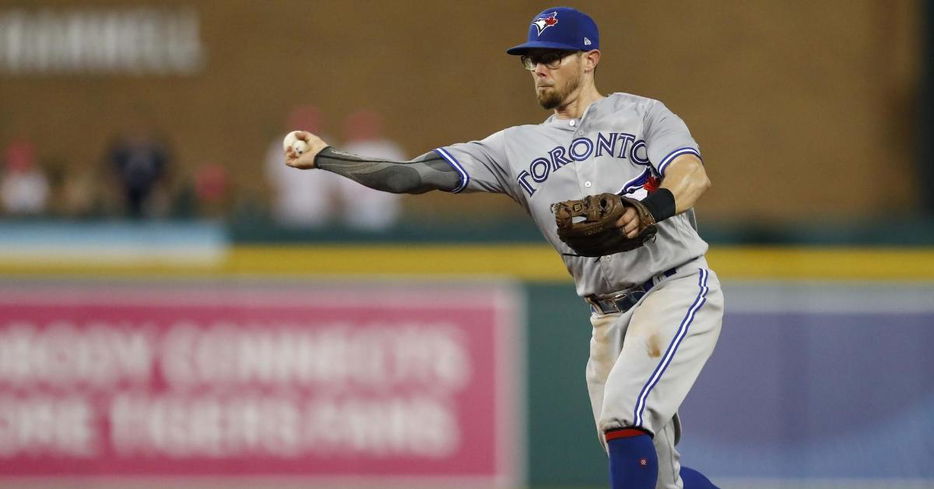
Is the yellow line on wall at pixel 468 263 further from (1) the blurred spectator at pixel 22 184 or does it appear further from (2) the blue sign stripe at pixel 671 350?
(2) the blue sign stripe at pixel 671 350

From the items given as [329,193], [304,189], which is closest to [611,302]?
[304,189]

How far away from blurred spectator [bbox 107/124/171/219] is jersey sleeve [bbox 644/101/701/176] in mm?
6140

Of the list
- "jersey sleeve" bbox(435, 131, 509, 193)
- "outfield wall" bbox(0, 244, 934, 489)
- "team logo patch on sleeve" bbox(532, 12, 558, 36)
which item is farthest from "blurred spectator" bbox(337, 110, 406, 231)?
"team logo patch on sleeve" bbox(532, 12, 558, 36)

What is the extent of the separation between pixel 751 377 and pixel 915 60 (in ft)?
23.5

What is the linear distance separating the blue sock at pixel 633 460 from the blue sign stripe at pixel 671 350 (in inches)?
2.0

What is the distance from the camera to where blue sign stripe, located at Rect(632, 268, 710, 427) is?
15.3ft

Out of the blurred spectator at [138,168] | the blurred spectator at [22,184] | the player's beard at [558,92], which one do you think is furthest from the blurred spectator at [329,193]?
the player's beard at [558,92]

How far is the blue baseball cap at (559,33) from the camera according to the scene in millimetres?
4949

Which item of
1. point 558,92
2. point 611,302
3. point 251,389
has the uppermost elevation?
point 558,92

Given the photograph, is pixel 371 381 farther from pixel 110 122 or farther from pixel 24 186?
pixel 110 122

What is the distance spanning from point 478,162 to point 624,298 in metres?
0.72

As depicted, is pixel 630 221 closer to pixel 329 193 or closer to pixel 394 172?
pixel 394 172

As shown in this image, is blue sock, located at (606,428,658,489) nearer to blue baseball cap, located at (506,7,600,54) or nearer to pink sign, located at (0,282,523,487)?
blue baseball cap, located at (506,7,600,54)

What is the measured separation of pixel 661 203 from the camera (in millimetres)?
4535
